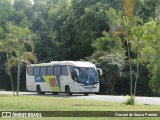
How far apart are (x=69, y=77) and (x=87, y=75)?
1.69 meters

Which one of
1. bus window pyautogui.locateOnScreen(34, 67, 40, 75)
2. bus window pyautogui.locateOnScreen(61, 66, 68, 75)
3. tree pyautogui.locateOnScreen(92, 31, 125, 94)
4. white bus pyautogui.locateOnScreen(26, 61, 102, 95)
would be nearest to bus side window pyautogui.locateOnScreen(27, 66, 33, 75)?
bus window pyautogui.locateOnScreen(34, 67, 40, 75)

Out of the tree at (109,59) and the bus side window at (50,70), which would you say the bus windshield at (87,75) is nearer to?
the bus side window at (50,70)

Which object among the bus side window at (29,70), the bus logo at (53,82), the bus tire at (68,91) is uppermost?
the bus side window at (29,70)

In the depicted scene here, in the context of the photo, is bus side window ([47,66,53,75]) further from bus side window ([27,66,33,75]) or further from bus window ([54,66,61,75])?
bus side window ([27,66,33,75])

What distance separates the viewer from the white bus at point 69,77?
37562 mm

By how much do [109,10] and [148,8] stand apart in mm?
5891

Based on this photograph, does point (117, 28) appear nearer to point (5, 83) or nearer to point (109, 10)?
point (109, 10)

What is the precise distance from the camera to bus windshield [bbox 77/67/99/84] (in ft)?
123

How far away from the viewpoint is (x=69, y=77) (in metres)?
38.2

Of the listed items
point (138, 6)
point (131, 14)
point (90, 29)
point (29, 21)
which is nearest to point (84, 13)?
point (90, 29)

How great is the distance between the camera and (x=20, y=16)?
225 ft

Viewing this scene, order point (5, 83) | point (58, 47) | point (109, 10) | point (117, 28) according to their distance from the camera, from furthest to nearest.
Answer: point (5, 83) → point (58, 47) → point (109, 10) → point (117, 28)

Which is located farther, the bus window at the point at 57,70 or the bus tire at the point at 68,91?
the bus window at the point at 57,70

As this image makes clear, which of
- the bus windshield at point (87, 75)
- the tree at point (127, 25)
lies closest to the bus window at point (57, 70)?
the bus windshield at point (87, 75)
